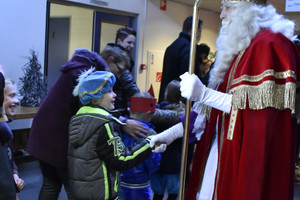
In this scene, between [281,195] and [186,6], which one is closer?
[281,195]

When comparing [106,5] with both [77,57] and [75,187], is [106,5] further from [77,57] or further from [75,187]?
[75,187]

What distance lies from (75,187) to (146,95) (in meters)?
0.84

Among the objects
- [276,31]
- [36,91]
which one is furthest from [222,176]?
[36,91]

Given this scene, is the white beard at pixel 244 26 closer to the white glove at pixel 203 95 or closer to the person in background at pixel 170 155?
the white glove at pixel 203 95

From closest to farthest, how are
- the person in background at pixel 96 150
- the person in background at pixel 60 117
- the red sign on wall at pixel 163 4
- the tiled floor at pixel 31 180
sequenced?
the person in background at pixel 96 150 < the person in background at pixel 60 117 < the tiled floor at pixel 31 180 < the red sign on wall at pixel 163 4

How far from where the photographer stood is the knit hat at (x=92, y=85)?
2.11 metres

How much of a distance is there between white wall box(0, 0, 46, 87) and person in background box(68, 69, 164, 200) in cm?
273

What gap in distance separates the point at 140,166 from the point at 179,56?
1.54 m

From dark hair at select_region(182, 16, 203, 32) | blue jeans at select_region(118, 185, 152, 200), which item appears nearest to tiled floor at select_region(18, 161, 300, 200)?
blue jeans at select_region(118, 185, 152, 200)

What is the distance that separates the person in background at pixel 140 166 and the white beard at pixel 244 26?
698mm

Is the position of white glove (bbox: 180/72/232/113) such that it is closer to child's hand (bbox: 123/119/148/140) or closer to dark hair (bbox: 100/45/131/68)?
child's hand (bbox: 123/119/148/140)

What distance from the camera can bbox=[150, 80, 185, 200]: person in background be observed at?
8.91 feet

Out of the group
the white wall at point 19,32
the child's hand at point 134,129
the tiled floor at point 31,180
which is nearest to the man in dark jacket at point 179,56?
the child's hand at point 134,129

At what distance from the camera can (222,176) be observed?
1.74 metres
